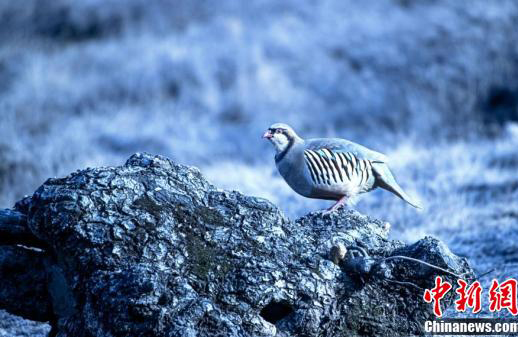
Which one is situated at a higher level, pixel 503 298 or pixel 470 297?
pixel 503 298

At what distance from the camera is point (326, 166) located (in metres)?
6.69

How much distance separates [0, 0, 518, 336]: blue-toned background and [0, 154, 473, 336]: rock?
7.18 meters

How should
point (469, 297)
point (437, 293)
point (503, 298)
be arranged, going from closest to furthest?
point (437, 293) → point (469, 297) → point (503, 298)

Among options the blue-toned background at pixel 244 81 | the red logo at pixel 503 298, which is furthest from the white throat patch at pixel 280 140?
the blue-toned background at pixel 244 81

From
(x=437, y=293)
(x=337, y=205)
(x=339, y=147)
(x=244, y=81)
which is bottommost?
(x=437, y=293)

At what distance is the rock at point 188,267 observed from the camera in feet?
16.7

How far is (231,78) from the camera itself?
20.6 metres

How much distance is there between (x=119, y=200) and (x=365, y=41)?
15975 mm

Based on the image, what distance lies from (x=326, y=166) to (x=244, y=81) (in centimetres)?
1382

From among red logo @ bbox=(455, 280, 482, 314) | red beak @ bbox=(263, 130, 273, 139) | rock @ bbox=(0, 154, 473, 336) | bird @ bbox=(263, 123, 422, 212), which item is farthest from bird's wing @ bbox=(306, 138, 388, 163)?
red logo @ bbox=(455, 280, 482, 314)

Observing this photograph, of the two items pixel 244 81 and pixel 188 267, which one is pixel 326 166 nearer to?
pixel 188 267

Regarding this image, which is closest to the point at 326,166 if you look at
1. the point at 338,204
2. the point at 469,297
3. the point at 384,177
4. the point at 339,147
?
the point at 339,147

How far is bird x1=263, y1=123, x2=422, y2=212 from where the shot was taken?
671 cm

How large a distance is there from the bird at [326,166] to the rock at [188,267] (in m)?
0.85
